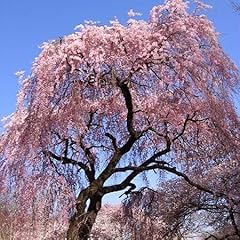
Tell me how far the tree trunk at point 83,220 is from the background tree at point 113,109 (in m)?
0.02

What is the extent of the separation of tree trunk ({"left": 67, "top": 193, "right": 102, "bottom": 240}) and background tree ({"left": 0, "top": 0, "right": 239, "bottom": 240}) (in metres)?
0.02

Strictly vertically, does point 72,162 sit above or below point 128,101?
below

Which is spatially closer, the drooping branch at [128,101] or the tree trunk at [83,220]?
the tree trunk at [83,220]

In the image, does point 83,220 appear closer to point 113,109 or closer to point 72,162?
point 72,162

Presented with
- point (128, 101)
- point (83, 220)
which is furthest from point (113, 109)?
point (83, 220)

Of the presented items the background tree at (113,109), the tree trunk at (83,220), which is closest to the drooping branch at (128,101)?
the background tree at (113,109)

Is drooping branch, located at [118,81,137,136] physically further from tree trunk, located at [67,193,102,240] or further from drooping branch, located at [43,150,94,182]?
tree trunk, located at [67,193,102,240]

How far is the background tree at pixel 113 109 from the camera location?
7555 millimetres

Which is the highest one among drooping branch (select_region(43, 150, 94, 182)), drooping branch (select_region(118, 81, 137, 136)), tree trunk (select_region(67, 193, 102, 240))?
drooping branch (select_region(118, 81, 137, 136))

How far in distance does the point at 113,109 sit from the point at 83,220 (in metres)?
2.08

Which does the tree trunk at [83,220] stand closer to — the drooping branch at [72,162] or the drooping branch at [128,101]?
the drooping branch at [72,162]

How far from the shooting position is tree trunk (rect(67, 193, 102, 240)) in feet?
25.5

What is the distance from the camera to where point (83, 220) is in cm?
788

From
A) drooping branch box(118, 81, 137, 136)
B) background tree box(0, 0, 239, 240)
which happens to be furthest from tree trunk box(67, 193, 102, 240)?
drooping branch box(118, 81, 137, 136)
